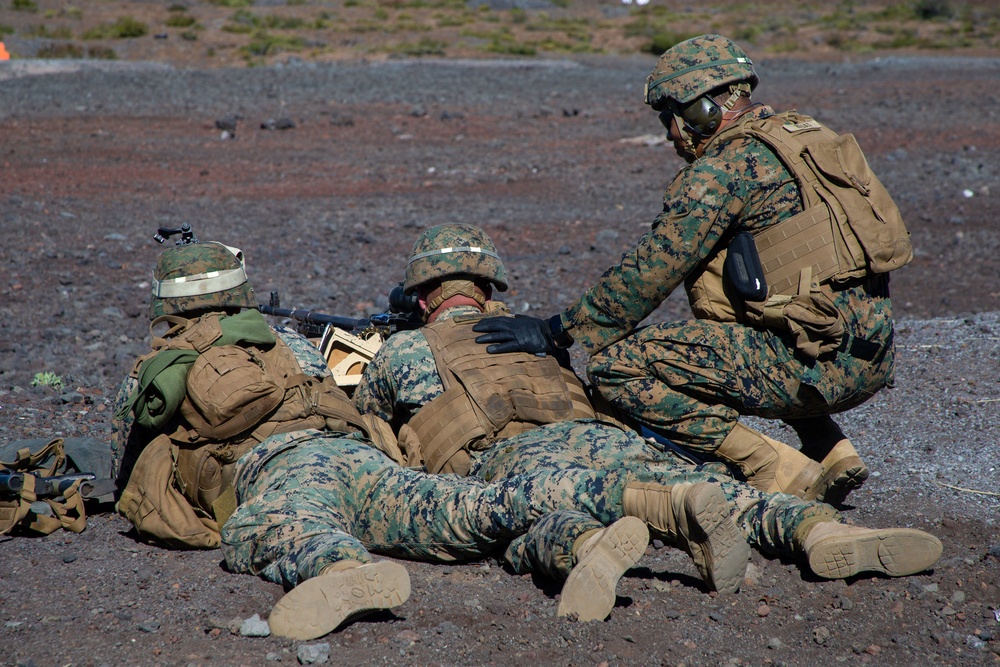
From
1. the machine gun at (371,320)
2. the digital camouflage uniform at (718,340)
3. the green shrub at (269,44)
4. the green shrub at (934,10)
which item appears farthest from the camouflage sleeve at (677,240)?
the green shrub at (934,10)

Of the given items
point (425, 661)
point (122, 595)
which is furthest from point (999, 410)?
point (122, 595)

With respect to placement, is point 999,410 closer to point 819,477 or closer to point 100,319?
point 819,477

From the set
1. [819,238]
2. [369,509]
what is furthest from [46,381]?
[819,238]

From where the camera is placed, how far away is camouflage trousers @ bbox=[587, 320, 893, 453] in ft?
14.6

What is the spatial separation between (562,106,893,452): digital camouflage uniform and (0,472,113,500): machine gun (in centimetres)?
239

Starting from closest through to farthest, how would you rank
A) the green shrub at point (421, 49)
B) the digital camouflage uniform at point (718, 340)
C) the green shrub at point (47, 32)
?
the digital camouflage uniform at point (718, 340) < the green shrub at point (421, 49) < the green shrub at point (47, 32)

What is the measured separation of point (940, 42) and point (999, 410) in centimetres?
3000

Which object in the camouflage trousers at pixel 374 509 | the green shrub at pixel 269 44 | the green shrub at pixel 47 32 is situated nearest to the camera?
the camouflage trousers at pixel 374 509

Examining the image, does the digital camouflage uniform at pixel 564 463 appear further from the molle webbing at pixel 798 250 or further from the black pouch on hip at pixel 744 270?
the molle webbing at pixel 798 250

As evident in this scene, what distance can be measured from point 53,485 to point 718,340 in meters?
2.99

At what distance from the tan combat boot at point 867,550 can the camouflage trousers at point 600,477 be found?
0.14 metres

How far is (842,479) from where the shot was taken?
4430 millimetres

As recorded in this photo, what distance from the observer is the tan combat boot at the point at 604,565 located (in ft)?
10.9

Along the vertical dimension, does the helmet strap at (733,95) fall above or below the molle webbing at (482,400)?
above
